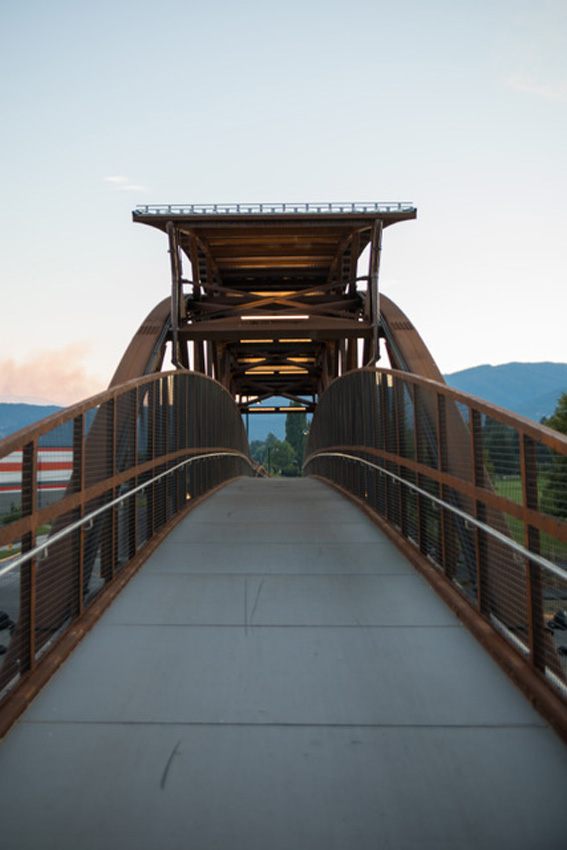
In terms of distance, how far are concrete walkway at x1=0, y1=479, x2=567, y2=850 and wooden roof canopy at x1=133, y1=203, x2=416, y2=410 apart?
19.2m

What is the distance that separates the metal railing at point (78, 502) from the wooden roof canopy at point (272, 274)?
15388 mm

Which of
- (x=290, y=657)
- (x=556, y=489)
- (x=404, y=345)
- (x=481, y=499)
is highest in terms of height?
(x=404, y=345)

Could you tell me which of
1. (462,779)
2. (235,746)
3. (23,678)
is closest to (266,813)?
A: (235,746)

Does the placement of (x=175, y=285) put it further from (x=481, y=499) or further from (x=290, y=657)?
(x=290, y=657)

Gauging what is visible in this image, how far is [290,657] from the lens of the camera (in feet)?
12.6

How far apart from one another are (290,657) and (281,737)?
2.69 feet

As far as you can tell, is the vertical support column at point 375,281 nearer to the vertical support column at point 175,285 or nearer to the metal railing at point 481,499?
the vertical support column at point 175,285

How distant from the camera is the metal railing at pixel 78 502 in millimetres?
3557

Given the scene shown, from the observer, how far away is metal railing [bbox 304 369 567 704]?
3354mm

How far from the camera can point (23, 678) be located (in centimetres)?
352

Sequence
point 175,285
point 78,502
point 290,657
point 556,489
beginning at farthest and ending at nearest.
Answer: point 175,285, point 78,502, point 290,657, point 556,489

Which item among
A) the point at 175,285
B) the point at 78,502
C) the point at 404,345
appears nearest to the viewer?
the point at 78,502

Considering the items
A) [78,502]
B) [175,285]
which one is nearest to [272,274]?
[175,285]

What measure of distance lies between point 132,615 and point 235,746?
5.95 ft
